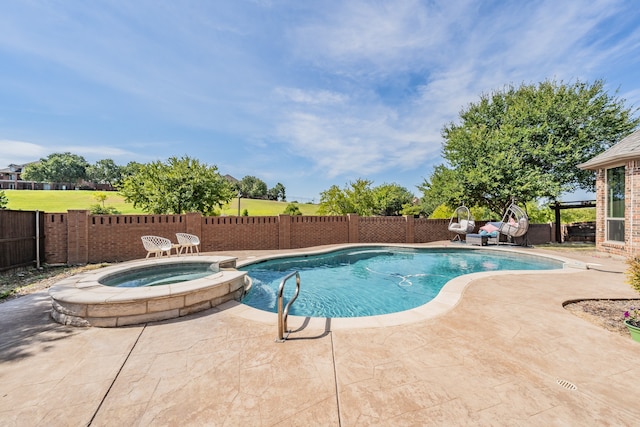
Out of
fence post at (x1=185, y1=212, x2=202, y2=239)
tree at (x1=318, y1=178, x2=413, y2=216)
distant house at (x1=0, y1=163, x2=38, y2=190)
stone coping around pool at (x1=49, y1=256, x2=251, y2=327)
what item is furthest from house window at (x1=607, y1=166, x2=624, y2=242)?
distant house at (x1=0, y1=163, x2=38, y2=190)

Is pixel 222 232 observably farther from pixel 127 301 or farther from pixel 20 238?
pixel 127 301

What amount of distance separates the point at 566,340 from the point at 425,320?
1.67 meters

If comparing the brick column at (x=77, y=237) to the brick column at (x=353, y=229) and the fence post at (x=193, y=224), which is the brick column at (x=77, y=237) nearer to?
the fence post at (x=193, y=224)

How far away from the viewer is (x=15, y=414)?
6.42 feet

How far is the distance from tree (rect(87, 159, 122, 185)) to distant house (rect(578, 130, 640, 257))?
86.1 meters

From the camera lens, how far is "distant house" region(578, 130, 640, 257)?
27.8ft

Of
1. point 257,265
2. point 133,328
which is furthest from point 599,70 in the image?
point 133,328

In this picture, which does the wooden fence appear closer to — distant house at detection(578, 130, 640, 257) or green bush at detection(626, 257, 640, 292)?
green bush at detection(626, 257, 640, 292)

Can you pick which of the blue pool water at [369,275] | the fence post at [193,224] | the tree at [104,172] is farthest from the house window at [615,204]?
the tree at [104,172]

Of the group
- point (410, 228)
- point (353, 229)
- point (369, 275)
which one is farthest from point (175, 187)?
point (410, 228)

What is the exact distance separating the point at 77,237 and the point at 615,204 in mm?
19931

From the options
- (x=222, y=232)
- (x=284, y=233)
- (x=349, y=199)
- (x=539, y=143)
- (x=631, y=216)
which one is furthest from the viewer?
(x=349, y=199)

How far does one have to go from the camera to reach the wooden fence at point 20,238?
688cm

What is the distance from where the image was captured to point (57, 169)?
191 feet
